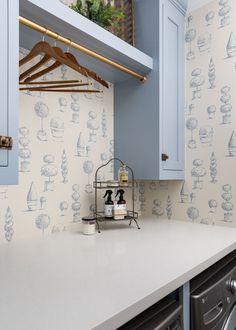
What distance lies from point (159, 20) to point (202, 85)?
0.48 metres

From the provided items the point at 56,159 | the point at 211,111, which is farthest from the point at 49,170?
the point at 211,111

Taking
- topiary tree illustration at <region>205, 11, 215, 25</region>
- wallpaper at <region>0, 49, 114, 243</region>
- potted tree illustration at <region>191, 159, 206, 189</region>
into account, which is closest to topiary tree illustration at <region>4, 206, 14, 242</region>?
wallpaper at <region>0, 49, 114, 243</region>

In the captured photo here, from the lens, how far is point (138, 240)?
1.27 meters

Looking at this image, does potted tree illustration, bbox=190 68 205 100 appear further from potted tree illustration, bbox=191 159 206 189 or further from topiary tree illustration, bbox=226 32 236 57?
potted tree illustration, bbox=191 159 206 189

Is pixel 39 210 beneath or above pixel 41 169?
beneath

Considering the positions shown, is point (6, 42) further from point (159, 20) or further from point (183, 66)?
point (183, 66)

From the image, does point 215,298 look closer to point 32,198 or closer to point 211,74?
point 32,198

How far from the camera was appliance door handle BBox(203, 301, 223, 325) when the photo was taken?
3.23 feet

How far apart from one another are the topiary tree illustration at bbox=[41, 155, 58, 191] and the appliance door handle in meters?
0.94

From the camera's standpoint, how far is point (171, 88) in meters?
1.66

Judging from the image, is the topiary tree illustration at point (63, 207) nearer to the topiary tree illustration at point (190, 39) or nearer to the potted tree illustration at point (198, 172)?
the potted tree illustration at point (198, 172)

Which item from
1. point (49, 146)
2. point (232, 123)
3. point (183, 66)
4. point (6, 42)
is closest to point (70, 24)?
point (6, 42)

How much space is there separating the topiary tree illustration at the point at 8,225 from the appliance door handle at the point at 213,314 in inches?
35.7

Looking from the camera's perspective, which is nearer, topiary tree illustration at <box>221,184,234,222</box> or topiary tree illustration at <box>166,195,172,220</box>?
topiary tree illustration at <box>221,184,234,222</box>
